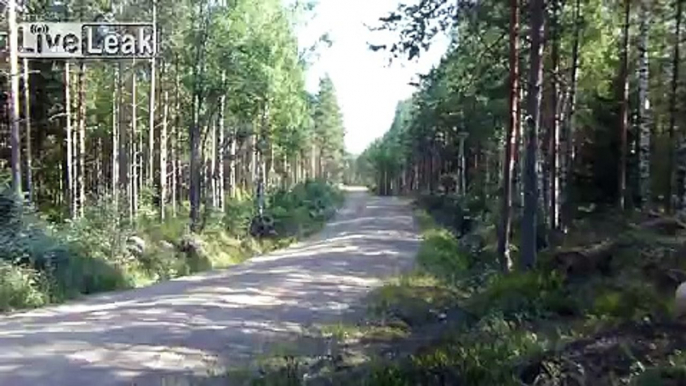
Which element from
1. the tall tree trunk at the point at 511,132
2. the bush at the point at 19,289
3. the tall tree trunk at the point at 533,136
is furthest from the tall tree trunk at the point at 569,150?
the bush at the point at 19,289

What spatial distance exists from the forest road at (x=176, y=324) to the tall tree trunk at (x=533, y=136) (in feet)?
11.6

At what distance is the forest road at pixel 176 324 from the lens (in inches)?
343

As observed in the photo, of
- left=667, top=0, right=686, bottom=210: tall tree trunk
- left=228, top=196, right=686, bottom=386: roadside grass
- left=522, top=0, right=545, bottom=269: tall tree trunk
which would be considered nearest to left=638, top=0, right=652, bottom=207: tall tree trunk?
left=667, top=0, right=686, bottom=210: tall tree trunk

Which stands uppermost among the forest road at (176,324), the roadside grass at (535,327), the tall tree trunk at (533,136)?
the tall tree trunk at (533,136)

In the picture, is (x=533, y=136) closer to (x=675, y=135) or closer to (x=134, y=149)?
(x=675, y=135)

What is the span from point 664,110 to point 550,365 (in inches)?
1018

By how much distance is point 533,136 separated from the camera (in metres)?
15.6

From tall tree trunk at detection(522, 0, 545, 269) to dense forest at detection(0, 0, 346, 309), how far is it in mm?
9028

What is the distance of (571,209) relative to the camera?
2900 cm

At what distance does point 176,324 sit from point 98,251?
24.3 ft

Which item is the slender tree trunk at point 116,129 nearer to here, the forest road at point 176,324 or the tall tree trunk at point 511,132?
the forest road at point 176,324

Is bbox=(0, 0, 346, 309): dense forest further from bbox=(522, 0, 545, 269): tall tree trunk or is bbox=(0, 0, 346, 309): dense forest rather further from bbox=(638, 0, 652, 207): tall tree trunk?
bbox=(638, 0, 652, 207): tall tree trunk

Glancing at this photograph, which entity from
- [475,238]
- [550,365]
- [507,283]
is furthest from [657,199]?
[550,365]

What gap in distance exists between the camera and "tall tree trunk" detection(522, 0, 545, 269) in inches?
620
